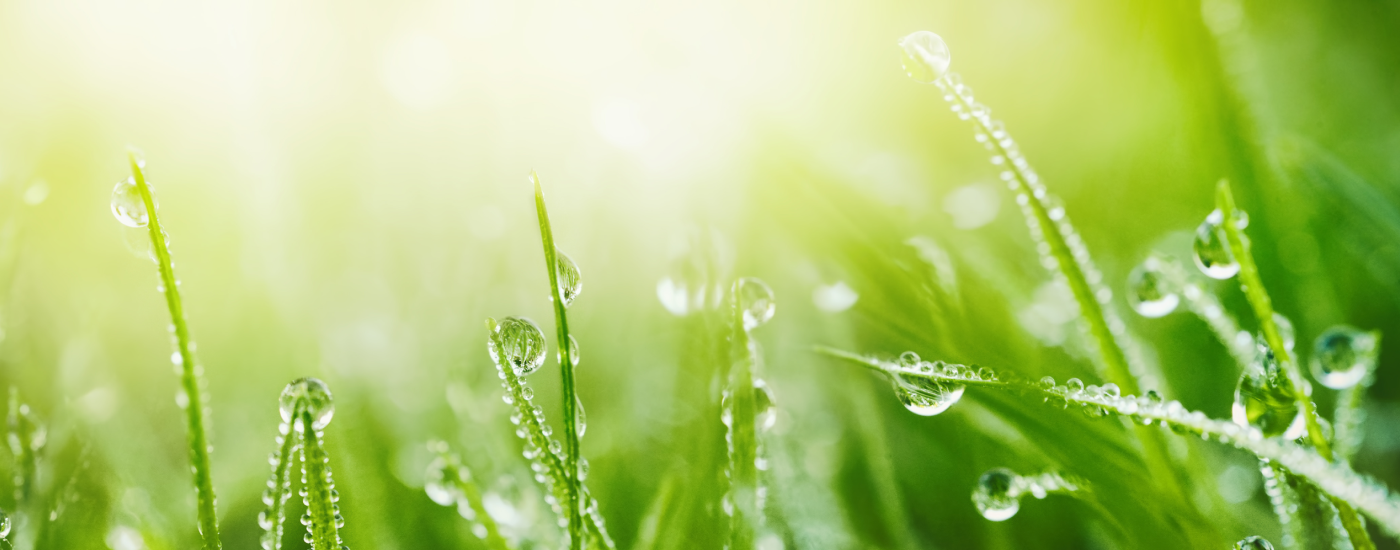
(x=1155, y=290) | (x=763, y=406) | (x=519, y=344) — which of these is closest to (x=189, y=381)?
(x=519, y=344)

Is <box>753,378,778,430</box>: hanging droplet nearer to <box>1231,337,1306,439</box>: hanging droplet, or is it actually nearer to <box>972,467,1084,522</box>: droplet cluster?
<box>972,467,1084,522</box>: droplet cluster

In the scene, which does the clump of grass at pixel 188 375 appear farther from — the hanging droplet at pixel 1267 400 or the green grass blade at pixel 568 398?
the hanging droplet at pixel 1267 400

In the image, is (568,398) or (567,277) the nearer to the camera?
(568,398)

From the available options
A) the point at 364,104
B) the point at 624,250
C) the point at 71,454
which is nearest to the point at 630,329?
the point at 624,250

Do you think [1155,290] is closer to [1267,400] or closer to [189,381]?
[1267,400]

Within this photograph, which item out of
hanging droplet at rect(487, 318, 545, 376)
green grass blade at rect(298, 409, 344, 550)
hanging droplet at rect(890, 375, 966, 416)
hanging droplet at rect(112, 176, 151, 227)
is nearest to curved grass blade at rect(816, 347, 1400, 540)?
hanging droplet at rect(890, 375, 966, 416)

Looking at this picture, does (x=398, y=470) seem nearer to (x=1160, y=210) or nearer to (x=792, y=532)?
(x=792, y=532)
